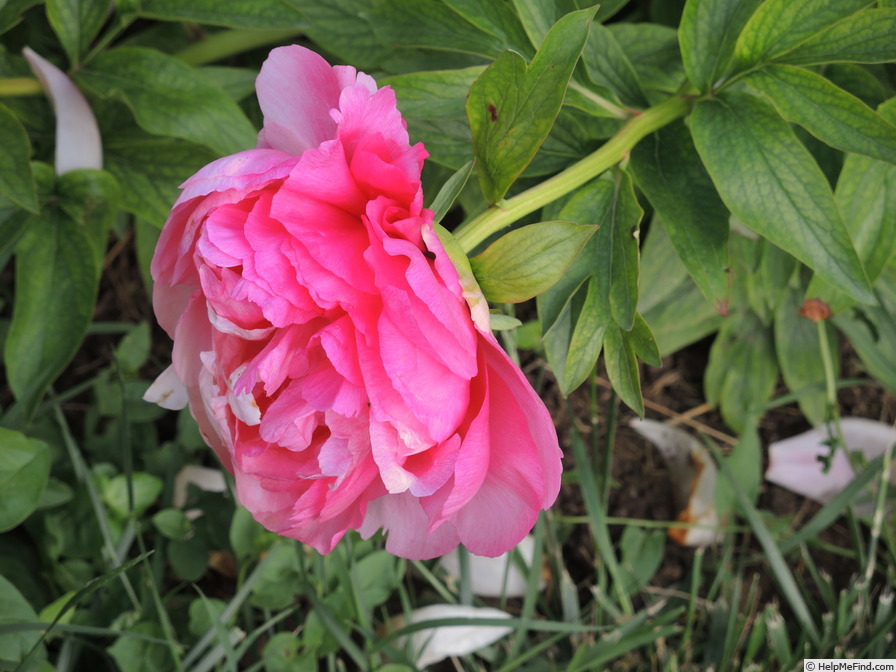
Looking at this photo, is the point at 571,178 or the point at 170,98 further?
the point at 170,98

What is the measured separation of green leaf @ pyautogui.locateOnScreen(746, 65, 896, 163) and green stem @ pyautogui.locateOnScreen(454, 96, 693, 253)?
7 centimetres

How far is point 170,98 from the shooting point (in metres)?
0.79

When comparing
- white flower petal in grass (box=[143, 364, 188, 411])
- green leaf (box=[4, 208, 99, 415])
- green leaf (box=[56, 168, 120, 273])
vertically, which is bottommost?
green leaf (box=[4, 208, 99, 415])

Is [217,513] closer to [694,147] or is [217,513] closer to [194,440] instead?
[194,440]

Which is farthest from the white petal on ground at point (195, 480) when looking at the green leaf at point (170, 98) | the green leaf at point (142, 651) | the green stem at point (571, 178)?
the green stem at point (571, 178)

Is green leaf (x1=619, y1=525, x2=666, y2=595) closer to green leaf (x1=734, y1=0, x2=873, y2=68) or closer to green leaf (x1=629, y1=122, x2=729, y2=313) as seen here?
green leaf (x1=629, y1=122, x2=729, y2=313)

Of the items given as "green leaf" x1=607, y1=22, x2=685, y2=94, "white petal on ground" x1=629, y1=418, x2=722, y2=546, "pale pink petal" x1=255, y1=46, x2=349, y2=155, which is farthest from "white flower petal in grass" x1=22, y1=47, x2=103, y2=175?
"white petal on ground" x1=629, y1=418, x2=722, y2=546

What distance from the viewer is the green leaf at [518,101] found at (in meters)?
0.44

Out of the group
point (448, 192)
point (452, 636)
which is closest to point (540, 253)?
point (448, 192)

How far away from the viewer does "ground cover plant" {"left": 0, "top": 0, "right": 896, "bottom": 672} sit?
1.41 feet

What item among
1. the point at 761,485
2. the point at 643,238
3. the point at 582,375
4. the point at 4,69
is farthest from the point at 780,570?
the point at 4,69

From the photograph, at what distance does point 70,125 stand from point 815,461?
3.58 ft

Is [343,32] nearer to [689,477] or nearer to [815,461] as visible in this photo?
[689,477]

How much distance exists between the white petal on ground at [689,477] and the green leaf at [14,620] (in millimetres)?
797
